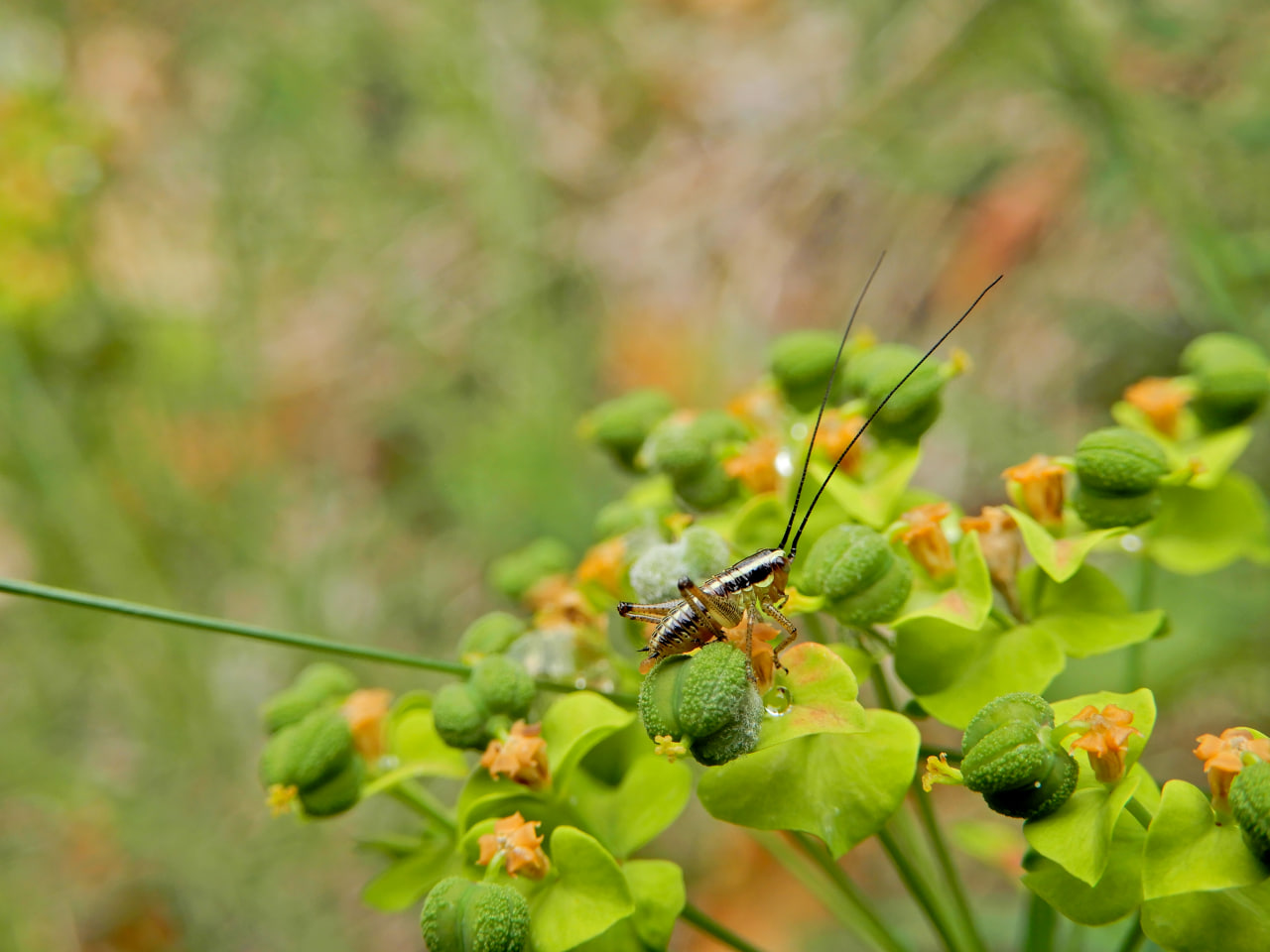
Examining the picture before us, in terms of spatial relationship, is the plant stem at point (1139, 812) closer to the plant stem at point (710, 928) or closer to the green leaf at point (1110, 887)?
the green leaf at point (1110, 887)


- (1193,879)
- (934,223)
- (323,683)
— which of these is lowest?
(1193,879)

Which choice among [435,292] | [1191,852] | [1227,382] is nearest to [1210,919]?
[1191,852]

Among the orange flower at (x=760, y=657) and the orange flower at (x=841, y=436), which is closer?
the orange flower at (x=760, y=657)

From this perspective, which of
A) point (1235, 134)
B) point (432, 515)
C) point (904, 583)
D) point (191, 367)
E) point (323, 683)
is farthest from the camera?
point (432, 515)

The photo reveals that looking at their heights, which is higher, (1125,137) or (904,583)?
(1125,137)

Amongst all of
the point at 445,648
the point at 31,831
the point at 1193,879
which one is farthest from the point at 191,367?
the point at 1193,879

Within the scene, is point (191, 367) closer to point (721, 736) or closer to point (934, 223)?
point (934, 223)

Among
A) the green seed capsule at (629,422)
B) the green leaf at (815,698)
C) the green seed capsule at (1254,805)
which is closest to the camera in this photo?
the green seed capsule at (1254,805)

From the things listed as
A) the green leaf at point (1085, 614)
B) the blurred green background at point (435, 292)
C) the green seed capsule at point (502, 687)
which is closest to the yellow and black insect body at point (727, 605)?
the green seed capsule at point (502, 687)
